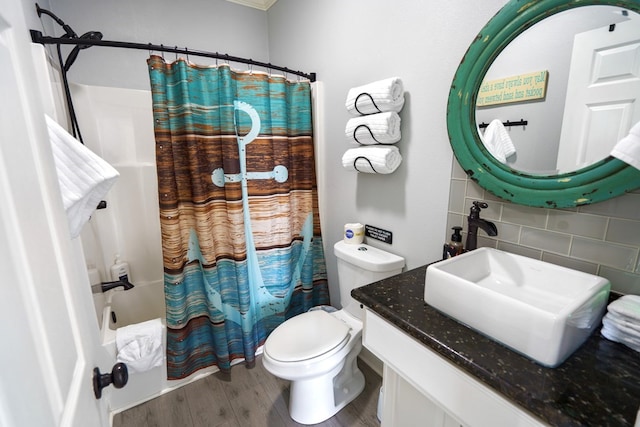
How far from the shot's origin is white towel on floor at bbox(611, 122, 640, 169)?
654 millimetres

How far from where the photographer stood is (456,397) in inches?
28.2

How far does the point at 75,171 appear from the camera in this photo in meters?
0.82

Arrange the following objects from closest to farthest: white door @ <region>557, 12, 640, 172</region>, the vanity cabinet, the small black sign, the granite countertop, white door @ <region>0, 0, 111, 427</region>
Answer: white door @ <region>0, 0, 111, 427</region>, the granite countertop, the vanity cabinet, white door @ <region>557, 12, 640, 172</region>, the small black sign

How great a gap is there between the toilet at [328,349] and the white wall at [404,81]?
204mm

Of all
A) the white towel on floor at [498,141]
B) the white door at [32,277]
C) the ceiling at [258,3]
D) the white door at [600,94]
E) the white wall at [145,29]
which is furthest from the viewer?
the ceiling at [258,3]

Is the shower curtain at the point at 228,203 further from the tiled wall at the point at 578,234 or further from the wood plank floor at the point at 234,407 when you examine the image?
the tiled wall at the point at 578,234

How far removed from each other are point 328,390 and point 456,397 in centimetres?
91

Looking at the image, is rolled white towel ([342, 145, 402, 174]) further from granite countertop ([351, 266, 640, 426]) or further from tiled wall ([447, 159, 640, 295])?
granite countertop ([351, 266, 640, 426])

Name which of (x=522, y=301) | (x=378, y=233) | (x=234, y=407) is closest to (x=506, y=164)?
(x=522, y=301)

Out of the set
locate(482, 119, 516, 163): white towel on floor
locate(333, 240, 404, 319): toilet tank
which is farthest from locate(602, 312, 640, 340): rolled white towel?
locate(333, 240, 404, 319): toilet tank

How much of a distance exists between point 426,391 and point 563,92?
103cm

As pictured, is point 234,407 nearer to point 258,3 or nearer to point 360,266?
point 360,266

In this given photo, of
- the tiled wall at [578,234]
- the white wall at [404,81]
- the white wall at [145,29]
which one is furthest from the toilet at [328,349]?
the white wall at [145,29]

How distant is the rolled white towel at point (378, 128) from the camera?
133 centimetres
